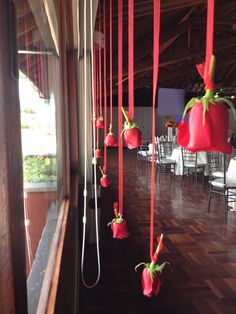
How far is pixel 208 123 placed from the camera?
0.37m

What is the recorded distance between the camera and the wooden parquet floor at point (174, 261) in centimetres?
166

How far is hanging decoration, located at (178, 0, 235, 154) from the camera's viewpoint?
1.20ft

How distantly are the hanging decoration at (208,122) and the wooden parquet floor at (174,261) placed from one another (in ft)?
4.86

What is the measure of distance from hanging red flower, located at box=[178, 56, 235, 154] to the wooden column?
8.5 inches

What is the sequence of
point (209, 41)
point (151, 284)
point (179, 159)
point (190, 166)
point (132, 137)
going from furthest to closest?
point (179, 159) < point (190, 166) < point (132, 137) < point (151, 284) < point (209, 41)

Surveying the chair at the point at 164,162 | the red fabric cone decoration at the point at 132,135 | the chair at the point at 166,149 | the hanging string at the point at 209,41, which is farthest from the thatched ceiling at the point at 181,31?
the hanging string at the point at 209,41

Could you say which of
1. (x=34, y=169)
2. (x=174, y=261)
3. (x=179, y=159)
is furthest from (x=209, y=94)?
(x=179, y=159)

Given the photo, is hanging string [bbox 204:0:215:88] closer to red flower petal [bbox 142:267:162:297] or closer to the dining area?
red flower petal [bbox 142:267:162:297]

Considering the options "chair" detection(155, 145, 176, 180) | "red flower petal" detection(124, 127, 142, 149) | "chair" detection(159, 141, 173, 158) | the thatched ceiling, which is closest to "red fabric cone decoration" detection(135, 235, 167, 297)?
"red flower petal" detection(124, 127, 142, 149)

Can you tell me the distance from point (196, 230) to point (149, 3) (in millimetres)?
2097

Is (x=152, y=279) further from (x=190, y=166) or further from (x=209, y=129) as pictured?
(x=190, y=166)

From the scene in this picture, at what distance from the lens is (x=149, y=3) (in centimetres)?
265

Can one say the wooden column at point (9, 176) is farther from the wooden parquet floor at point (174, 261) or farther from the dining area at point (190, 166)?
the dining area at point (190, 166)

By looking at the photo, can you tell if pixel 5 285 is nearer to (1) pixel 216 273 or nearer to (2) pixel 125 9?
(1) pixel 216 273
